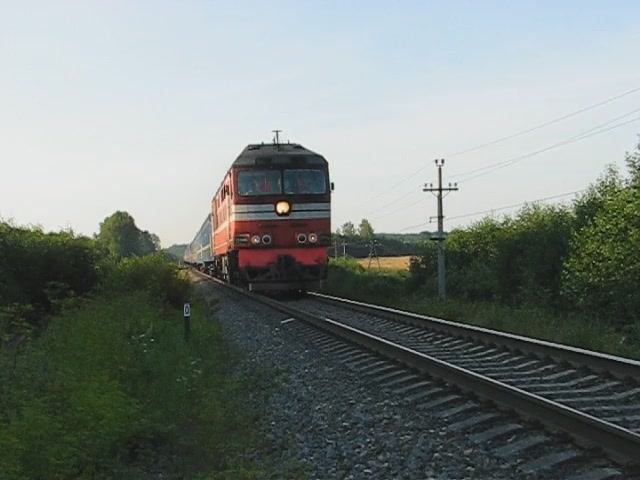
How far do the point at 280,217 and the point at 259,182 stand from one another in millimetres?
1115

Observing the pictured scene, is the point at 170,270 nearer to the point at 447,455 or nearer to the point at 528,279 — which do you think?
the point at 528,279

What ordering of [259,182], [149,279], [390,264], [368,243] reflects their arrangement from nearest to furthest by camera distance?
[149,279] < [259,182] < [390,264] < [368,243]

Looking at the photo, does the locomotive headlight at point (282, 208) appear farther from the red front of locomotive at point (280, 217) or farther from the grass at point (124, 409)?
the grass at point (124, 409)

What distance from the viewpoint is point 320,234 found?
21.9 metres

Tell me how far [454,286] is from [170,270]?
14.5 metres

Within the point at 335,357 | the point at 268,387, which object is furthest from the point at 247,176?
the point at 268,387

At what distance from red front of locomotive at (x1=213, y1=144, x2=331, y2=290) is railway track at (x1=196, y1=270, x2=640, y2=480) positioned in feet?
27.3

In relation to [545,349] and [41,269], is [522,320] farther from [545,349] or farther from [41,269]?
[41,269]

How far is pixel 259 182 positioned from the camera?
21703mm

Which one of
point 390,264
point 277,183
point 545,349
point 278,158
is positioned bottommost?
point 545,349

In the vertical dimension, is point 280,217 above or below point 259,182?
below

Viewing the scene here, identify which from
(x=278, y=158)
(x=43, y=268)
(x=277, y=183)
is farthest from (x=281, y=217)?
(x=43, y=268)

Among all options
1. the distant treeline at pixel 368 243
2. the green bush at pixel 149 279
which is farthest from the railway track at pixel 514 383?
the distant treeline at pixel 368 243

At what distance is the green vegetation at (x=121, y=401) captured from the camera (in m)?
5.50
